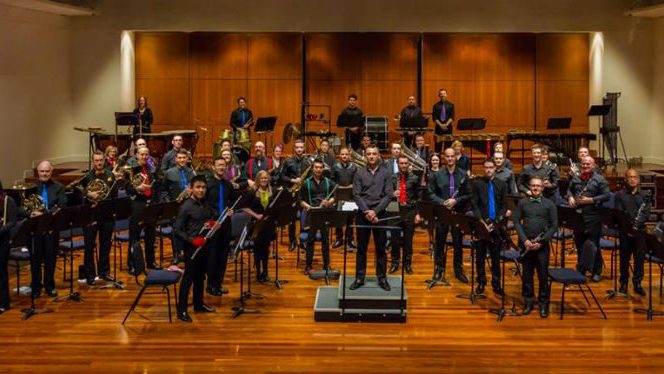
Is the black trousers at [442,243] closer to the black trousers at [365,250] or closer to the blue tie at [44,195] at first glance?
the black trousers at [365,250]

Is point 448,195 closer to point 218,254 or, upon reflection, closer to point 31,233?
point 218,254

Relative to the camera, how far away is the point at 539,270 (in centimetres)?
891

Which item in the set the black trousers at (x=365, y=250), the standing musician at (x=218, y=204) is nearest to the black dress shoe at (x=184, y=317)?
the standing musician at (x=218, y=204)

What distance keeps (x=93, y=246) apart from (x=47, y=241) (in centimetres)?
84

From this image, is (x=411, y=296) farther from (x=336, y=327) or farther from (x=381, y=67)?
(x=381, y=67)

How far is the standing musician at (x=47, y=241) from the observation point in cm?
957

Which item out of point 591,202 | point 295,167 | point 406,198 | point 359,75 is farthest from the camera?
point 359,75

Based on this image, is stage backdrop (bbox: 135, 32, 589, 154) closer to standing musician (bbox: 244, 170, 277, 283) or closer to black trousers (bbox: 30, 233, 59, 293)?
standing musician (bbox: 244, 170, 277, 283)

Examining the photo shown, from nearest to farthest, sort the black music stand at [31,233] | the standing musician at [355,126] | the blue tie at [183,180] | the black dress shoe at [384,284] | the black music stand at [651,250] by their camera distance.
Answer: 1. the black music stand at [651,250]
2. the black music stand at [31,233]
3. the black dress shoe at [384,284]
4. the blue tie at [183,180]
5. the standing musician at [355,126]

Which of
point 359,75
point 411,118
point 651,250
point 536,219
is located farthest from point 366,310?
point 359,75

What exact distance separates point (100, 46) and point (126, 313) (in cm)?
1196

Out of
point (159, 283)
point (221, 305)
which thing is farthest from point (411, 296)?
point (159, 283)

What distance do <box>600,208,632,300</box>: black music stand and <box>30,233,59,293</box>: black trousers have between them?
6.75 metres

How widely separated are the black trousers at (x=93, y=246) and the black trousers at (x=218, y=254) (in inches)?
64.2
